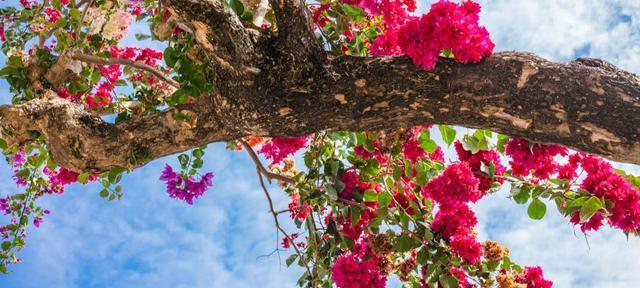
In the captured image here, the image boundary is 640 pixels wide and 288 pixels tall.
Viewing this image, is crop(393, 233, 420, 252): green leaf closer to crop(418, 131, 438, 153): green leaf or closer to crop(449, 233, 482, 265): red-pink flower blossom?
crop(449, 233, 482, 265): red-pink flower blossom

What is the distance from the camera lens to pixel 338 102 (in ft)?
6.93

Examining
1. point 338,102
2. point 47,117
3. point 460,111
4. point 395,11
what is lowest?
point 460,111

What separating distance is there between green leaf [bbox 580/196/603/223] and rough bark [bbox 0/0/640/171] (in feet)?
1.76

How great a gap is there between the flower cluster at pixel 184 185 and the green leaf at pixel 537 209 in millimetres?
1999

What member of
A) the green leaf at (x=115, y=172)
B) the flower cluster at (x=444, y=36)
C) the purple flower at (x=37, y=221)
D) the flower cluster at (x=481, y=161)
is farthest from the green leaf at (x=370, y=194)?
the purple flower at (x=37, y=221)

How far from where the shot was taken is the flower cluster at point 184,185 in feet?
11.3

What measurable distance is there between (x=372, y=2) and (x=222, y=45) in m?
1.45

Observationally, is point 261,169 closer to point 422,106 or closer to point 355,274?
point 355,274

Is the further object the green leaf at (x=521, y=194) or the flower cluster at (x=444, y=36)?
the green leaf at (x=521, y=194)

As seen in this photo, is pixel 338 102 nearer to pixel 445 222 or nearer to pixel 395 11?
Result: pixel 445 222

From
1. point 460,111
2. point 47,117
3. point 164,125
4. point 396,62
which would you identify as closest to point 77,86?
point 47,117

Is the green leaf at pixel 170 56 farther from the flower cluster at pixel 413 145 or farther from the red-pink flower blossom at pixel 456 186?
the red-pink flower blossom at pixel 456 186

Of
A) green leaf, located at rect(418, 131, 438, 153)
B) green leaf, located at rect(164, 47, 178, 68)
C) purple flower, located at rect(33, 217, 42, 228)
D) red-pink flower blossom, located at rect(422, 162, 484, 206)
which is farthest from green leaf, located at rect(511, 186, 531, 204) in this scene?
purple flower, located at rect(33, 217, 42, 228)

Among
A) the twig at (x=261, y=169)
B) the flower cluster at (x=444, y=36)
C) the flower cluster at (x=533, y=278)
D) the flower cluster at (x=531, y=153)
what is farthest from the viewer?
the twig at (x=261, y=169)
